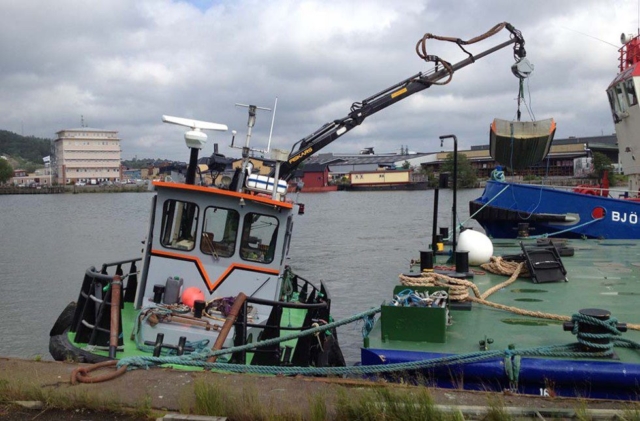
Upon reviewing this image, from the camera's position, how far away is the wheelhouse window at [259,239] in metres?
9.01

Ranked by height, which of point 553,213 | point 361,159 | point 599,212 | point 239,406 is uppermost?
point 361,159

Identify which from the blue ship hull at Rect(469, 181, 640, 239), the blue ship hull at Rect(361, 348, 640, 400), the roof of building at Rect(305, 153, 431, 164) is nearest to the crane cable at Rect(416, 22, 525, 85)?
the blue ship hull at Rect(469, 181, 640, 239)

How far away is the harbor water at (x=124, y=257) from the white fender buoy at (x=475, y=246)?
319cm

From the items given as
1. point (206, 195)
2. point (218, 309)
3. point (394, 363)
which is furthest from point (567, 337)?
point (206, 195)

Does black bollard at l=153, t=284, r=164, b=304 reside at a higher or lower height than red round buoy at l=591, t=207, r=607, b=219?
lower

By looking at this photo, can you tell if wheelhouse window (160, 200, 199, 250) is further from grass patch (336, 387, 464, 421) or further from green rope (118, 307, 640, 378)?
grass patch (336, 387, 464, 421)

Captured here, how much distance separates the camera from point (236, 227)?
898 centimetres

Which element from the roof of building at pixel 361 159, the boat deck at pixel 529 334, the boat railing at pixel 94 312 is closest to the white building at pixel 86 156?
the roof of building at pixel 361 159

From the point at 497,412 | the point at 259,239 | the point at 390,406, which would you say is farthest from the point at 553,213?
the point at 390,406

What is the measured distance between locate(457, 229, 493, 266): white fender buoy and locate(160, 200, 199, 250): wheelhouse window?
4362 millimetres

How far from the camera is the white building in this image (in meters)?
141

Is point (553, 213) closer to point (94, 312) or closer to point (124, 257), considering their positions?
point (94, 312)

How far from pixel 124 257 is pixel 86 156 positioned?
126269 mm

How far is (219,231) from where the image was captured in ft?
29.8
